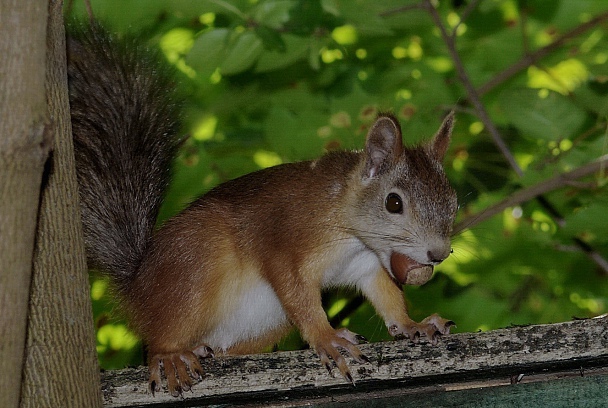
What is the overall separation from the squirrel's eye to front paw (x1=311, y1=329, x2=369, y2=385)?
1.50 ft

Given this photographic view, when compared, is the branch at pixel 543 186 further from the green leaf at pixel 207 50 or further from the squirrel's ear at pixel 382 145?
the green leaf at pixel 207 50

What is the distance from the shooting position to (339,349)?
2131 mm

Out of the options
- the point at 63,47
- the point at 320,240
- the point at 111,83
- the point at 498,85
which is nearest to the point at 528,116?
the point at 498,85

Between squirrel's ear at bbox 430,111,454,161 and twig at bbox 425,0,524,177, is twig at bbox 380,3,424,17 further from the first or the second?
squirrel's ear at bbox 430,111,454,161

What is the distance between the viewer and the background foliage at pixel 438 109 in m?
2.82

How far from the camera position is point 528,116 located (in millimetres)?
2965

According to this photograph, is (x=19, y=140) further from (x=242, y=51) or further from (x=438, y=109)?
(x=438, y=109)

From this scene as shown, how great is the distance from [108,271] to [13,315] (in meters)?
1.42

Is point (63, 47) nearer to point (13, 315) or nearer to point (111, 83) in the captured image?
point (13, 315)

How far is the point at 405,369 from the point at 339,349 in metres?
0.21

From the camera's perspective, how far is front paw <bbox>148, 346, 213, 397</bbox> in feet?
6.84

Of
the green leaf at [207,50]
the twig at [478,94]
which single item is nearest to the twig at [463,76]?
the twig at [478,94]

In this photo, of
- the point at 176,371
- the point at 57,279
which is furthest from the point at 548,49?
the point at 57,279

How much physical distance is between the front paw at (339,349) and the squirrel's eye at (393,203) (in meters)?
0.46
